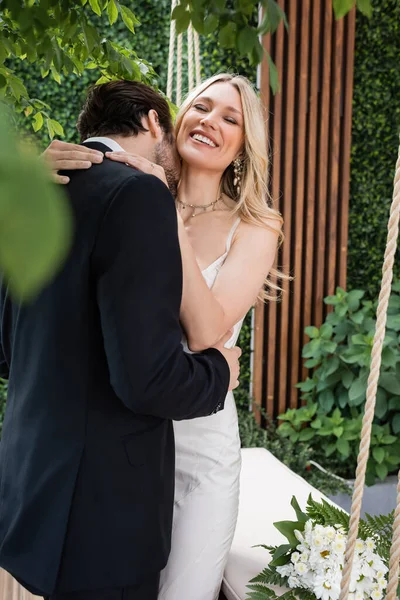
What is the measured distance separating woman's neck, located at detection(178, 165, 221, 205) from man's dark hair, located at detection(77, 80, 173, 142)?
50 cm

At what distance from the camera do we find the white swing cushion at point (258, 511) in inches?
73.8

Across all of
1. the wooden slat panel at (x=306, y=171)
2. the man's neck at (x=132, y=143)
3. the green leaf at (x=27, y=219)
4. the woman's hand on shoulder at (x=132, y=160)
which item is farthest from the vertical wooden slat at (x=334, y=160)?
the green leaf at (x=27, y=219)

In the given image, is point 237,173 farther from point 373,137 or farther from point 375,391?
point 373,137

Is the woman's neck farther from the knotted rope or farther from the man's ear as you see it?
the knotted rope

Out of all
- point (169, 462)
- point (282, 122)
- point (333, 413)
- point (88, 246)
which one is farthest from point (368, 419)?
point (282, 122)

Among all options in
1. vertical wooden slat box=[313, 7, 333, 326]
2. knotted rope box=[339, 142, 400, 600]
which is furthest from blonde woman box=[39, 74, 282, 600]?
vertical wooden slat box=[313, 7, 333, 326]

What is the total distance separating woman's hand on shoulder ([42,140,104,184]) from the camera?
1.19m

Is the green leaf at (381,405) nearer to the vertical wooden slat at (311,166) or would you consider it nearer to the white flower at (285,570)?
the vertical wooden slat at (311,166)

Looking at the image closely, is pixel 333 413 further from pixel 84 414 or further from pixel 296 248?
pixel 84 414

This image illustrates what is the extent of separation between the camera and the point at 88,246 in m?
1.15

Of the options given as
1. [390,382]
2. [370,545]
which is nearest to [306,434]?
[390,382]

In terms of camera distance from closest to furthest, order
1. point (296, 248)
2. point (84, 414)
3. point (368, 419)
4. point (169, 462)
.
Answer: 1. point (368, 419)
2. point (84, 414)
3. point (169, 462)
4. point (296, 248)

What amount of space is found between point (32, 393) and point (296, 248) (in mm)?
3440

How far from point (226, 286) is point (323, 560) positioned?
0.73 metres
